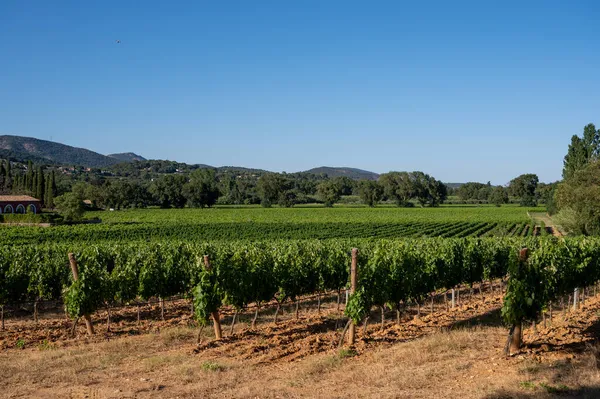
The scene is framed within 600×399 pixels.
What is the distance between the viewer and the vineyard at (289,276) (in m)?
Answer: 13.4

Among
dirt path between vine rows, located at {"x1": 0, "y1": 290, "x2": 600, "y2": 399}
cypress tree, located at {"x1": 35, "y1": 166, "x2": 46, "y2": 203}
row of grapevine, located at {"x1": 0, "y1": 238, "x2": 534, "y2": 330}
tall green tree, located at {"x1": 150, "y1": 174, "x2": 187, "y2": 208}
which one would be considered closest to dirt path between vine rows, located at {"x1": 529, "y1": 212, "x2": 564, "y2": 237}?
row of grapevine, located at {"x1": 0, "y1": 238, "x2": 534, "y2": 330}

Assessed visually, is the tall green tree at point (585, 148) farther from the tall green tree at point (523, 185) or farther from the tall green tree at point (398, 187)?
the tall green tree at point (523, 185)

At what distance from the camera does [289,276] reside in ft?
59.0

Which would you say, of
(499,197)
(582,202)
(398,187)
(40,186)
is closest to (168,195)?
(40,186)

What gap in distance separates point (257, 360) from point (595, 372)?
7.12 meters

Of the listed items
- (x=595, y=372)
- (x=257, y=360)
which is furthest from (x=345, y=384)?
(x=595, y=372)

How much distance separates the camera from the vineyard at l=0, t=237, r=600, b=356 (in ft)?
43.9

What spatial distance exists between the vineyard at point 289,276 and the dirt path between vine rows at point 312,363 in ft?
3.33

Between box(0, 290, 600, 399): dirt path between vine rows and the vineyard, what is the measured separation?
1.01m

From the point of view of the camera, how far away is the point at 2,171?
14338cm

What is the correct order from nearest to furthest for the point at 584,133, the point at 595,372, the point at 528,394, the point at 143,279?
the point at 528,394
the point at 595,372
the point at 143,279
the point at 584,133

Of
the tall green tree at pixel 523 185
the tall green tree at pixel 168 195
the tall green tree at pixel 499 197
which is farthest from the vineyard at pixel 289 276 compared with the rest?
the tall green tree at pixel 523 185

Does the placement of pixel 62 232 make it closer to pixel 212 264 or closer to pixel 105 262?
pixel 105 262

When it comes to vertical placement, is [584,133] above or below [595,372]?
above
